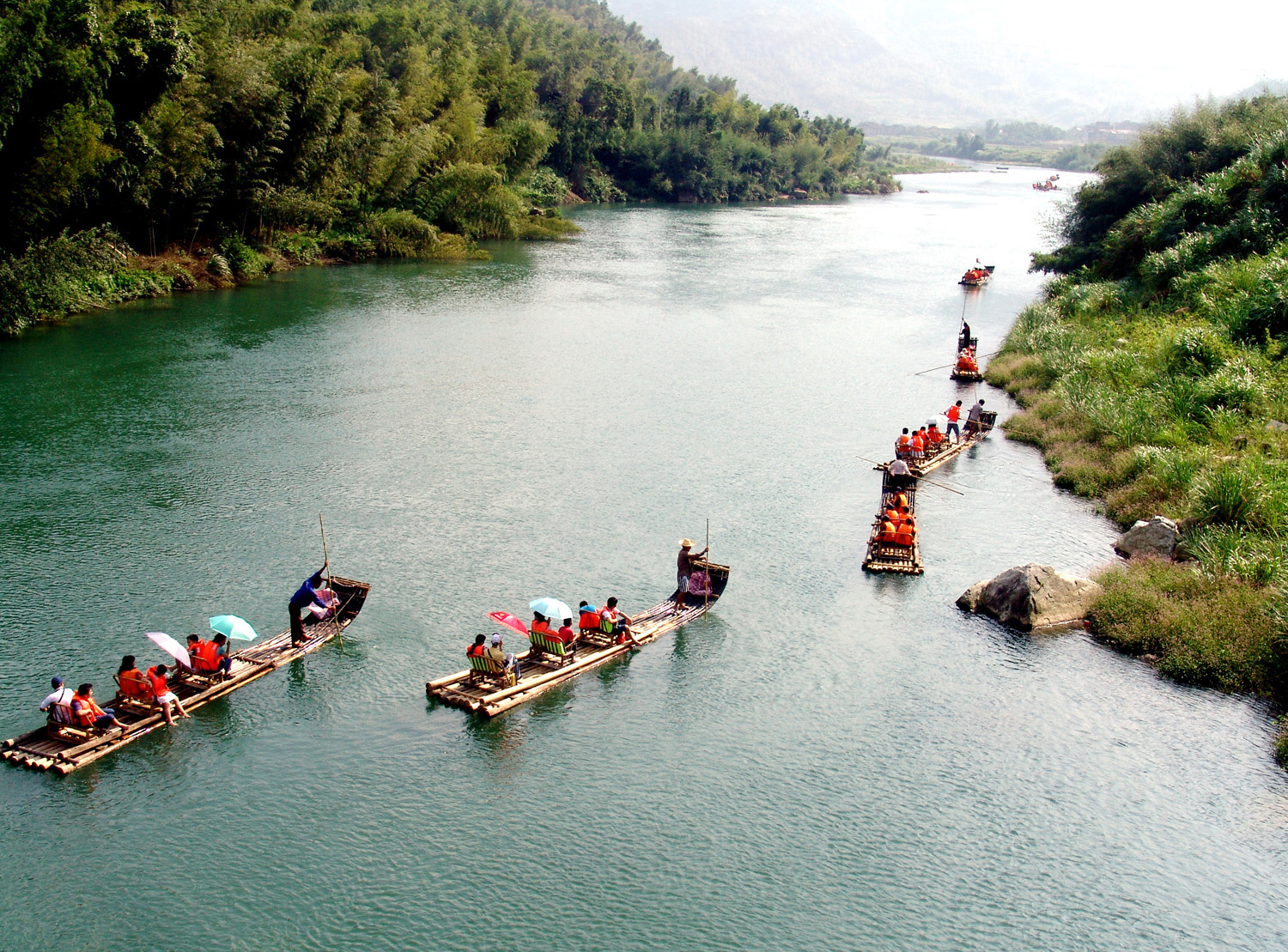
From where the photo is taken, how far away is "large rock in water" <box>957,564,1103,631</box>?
20344 mm

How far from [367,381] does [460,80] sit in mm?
47190

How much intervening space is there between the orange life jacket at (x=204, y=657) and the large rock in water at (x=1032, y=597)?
1448 centimetres

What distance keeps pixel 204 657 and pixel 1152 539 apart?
1952 cm

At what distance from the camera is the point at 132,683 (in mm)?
15797

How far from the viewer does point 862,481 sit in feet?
93.2

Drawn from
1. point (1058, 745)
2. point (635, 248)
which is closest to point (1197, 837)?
point (1058, 745)

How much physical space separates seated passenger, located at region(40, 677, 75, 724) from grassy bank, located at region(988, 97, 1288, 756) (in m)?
18.3

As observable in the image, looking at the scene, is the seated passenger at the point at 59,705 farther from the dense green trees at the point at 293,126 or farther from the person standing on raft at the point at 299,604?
the dense green trees at the point at 293,126

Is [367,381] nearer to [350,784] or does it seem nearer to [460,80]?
[350,784]

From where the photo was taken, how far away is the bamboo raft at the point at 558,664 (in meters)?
16.8

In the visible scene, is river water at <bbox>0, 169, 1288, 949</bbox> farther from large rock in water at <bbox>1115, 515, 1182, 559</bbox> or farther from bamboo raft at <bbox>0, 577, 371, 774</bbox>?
large rock in water at <bbox>1115, 515, 1182, 559</bbox>

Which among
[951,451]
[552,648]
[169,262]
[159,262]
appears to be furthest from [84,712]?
[169,262]

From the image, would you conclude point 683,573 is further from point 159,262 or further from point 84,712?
point 159,262

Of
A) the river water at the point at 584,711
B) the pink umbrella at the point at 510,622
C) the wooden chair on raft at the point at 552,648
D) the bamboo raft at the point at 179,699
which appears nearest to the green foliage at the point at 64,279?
the river water at the point at 584,711
